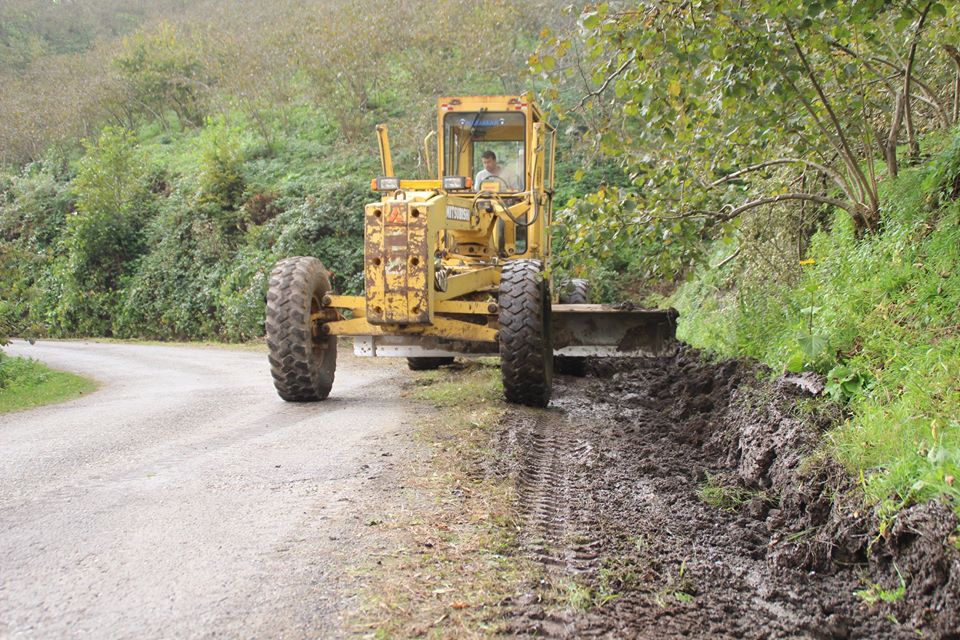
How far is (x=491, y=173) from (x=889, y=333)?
18.5 feet

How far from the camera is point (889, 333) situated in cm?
544

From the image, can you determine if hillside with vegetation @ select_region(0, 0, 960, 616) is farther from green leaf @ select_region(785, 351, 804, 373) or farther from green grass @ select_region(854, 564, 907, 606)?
green grass @ select_region(854, 564, 907, 606)

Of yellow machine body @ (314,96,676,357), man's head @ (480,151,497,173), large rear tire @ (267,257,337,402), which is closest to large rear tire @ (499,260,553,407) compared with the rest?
yellow machine body @ (314,96,676,357)

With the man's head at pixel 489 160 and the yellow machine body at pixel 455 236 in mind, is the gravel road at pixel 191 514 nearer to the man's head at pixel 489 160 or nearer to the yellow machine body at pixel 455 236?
the yellow machine body at pixel 455 236

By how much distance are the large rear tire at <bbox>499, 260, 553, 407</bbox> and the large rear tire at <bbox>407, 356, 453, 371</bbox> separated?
347cm

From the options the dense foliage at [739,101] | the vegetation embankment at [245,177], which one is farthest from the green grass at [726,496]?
the vegetation embankment at [245,177]

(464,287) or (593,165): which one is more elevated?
(593,165)

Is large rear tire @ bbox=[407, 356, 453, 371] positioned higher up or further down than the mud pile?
higher up

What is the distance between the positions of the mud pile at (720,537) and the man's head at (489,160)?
418 cm

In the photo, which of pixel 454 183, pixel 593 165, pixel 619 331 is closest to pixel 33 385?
pixel 454 183

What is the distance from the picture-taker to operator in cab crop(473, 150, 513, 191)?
33.2ft

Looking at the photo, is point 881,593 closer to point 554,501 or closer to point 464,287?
point 554,501

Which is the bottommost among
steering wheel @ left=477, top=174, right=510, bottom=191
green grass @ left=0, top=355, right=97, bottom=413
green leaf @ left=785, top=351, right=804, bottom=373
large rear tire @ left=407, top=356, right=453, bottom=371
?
green grass @ left=0, top=355, right=97, bottom=413

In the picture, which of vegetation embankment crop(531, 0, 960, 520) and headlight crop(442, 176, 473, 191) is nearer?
vegetation embankment crop(531, 0, 960, 520)
